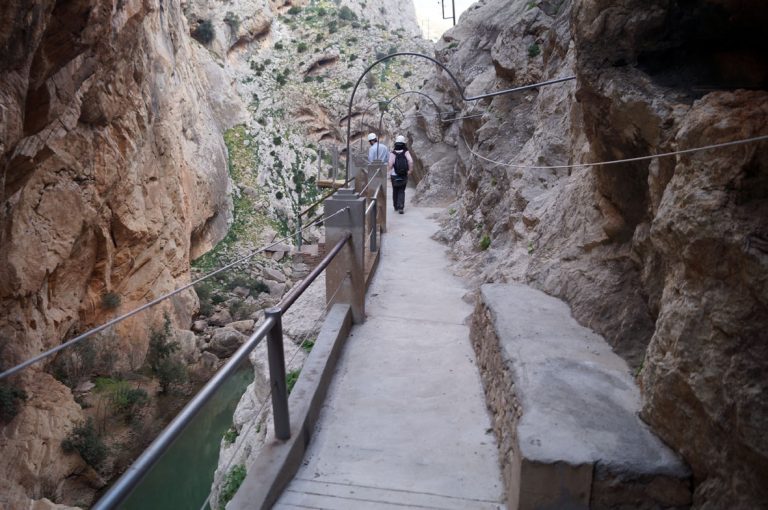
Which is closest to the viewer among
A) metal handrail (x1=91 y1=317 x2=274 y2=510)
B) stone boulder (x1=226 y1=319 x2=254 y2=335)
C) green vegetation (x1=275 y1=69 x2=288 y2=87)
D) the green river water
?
metal handrail (x1=91 y1=317 x2=274 y2=510)

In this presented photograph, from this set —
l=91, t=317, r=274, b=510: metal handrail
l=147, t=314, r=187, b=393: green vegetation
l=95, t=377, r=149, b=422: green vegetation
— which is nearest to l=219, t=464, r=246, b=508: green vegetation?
l=91, t=317, r=274, b=510: metal handrail

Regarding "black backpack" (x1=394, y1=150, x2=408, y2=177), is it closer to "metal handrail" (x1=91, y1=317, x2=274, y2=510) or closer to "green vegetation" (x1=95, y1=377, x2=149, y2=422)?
"metal handrail" (x1=91, y1=317, x2=274, y2=510)

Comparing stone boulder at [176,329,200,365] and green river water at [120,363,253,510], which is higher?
stone boulder at [176,329,200,365]

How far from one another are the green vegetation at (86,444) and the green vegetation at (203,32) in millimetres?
33464

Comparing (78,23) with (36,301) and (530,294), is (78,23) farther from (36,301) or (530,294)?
(530,294)

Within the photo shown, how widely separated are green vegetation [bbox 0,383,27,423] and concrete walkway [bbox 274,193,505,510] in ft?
34.8

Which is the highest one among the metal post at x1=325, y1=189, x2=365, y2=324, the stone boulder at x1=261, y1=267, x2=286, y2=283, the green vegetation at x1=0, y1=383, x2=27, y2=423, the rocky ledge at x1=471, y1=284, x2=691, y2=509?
the metal post at x1=325, y1=189, x2=365, y2=324

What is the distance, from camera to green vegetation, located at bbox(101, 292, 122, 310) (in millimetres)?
18094

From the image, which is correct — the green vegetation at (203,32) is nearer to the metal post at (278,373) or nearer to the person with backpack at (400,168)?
the person with backpack at (400,168)

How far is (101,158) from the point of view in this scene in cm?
1633

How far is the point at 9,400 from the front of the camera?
12562 mm

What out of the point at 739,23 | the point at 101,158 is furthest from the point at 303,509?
the point at 101,158

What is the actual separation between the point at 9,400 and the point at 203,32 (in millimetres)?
35033

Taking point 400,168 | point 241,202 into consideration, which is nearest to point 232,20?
point 241,202
